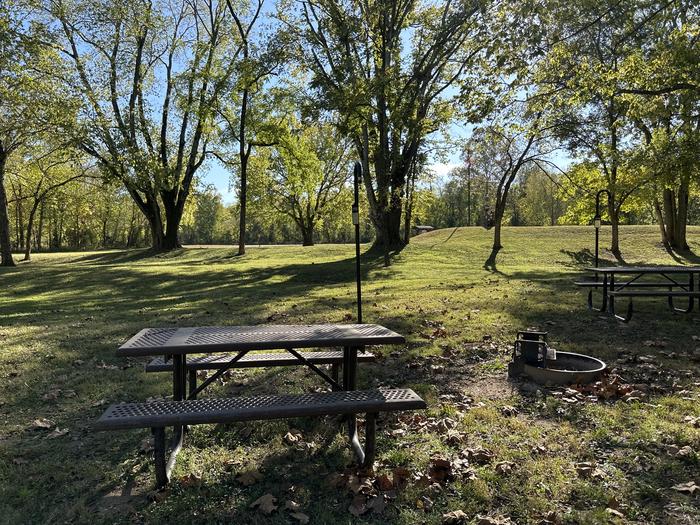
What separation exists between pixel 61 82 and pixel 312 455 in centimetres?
2447

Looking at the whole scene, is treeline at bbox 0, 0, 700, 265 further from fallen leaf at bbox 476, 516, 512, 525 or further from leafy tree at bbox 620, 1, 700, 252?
fallen leaf at bbox 476, 516, 512, 525

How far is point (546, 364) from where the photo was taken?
17.5 feet

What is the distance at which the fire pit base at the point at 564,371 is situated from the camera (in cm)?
494

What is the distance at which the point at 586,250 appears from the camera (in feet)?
87.2

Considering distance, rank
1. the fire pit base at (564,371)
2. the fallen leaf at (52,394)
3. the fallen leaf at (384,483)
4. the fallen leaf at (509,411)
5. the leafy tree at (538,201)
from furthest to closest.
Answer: the leafy tree at (538,201), the fire pit base at (564,371), the fallen leaf at (52,394), the fallen leaf at (509,411), the fallen leaf at (384,483)

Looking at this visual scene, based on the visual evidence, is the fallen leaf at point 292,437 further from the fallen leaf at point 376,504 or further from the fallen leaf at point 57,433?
the fallen leaf at point 57,433

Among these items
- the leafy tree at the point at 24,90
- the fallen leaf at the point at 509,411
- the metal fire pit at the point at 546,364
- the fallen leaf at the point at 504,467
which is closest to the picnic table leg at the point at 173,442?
the fallen leaf at the point at 504,467

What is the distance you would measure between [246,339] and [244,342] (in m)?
0.14

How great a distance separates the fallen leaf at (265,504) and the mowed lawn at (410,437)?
3 cm

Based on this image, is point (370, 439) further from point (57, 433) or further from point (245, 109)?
point (245, 109)

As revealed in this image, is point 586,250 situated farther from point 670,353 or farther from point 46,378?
point 46,378

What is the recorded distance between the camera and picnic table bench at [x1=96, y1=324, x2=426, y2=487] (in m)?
2.99

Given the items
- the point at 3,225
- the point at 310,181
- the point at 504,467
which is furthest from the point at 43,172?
the point at 504,467

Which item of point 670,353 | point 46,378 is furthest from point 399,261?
point 46,378
